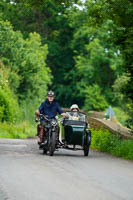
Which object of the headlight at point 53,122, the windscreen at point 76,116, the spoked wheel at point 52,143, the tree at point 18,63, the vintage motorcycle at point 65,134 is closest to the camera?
the spoked wheel at point 52,143

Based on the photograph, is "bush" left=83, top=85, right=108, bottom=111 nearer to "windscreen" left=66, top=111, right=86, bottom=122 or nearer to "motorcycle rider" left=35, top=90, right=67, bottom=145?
"windscreen" left=66, top=111, right=86, bottom=122

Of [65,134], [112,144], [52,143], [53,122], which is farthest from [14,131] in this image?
[52,143]

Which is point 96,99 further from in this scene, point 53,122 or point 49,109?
point 53,122

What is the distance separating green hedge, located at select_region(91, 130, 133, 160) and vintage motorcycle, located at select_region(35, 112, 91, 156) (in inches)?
46.7

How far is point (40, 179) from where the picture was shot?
38.8ft

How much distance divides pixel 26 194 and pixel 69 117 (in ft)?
30.4

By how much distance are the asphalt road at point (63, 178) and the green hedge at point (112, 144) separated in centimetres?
210

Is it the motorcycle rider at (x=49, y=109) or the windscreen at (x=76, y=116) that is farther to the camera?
the windscreen at (x=76, y=116)

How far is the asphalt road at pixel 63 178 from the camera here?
1011cm

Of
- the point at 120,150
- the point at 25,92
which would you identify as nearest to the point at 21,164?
the point at 120,150

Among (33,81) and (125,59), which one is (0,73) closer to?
(33,81)

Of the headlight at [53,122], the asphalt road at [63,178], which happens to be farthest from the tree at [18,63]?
the asphalt road at [63,178]

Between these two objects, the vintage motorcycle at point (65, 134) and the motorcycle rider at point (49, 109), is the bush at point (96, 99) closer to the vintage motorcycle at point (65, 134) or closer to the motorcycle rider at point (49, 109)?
the vintage motorcycle at point (65, 134)

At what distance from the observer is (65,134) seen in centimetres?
1873
